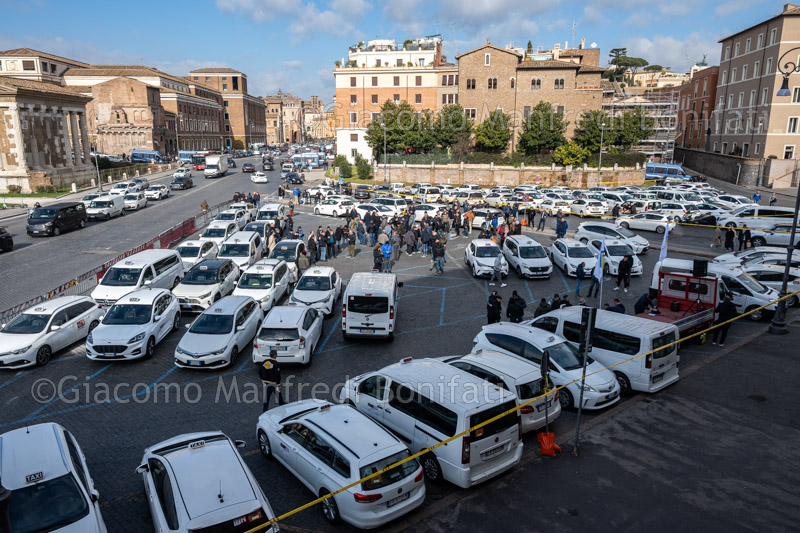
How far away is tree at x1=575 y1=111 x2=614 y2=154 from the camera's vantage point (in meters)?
60.3

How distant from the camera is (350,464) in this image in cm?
779

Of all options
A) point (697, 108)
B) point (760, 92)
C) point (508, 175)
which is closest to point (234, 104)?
point (508, 175)

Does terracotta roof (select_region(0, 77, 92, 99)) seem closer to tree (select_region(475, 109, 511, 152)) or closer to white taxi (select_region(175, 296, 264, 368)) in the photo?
tree (select_region(475, 109, 511, 152))

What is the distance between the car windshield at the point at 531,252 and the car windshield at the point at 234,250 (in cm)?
1180

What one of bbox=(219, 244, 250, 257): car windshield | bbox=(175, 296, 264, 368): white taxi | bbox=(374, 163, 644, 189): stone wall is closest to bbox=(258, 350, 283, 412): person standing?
bbox=(175, 296, 264, 368): white taxi

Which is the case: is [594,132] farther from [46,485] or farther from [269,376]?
[46,485]

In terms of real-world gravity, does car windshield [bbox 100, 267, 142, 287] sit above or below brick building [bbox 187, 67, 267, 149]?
below

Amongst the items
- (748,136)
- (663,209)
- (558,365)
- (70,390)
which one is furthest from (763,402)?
(748,136)

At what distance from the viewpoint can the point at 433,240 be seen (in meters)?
24.1

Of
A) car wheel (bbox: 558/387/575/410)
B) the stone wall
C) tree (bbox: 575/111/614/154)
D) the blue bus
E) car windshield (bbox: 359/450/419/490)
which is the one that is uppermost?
tree (bbox: 575/111/614/154)

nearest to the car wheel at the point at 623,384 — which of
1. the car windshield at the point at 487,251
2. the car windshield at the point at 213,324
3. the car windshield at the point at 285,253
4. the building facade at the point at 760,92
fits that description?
the car windshield at the point at 213,324

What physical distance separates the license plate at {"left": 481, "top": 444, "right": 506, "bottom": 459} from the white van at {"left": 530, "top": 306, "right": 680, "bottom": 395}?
185 inches

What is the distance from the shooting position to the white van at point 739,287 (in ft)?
57.7

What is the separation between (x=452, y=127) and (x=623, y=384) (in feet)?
180
